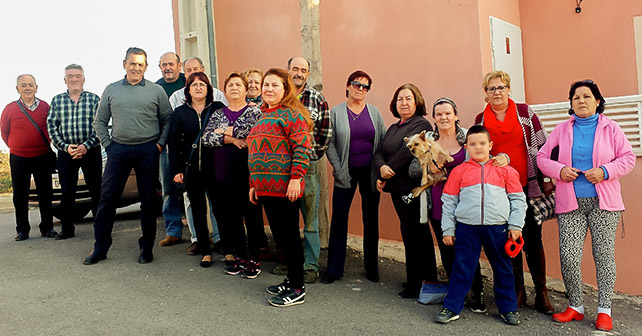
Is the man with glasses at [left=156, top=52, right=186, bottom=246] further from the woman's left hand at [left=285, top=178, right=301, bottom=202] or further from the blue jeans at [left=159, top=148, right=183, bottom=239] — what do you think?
the woman's left hand at [left=285, top=178, right=301, bottom=202]

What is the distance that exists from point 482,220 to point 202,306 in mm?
2278

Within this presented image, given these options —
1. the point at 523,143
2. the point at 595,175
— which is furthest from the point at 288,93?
the point at 595,175

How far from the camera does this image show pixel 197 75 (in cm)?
505

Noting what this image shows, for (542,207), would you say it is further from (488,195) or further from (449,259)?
(449,259)

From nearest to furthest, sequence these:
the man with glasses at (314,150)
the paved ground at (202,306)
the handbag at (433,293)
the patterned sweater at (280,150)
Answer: the paved ground at (202,306)
the patterned sweater at (280,150)
the handbag at (433,293)
the man with glasses at (314,150)

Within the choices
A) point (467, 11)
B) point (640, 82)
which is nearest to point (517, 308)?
point (467, 11)

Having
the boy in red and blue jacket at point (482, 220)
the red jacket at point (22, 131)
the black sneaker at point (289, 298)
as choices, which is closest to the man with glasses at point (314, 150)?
the black sneaker at point (289, 298)

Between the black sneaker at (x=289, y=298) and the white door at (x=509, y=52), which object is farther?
the white door at (x=509, y=52)

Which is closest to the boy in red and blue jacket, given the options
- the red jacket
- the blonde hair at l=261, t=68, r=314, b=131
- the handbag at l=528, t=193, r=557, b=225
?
the handbag at l=528, t=193, r=557, b=225

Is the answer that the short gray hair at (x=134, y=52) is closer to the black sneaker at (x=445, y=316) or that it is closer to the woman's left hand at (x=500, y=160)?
the woman's left hand at (x=500, y=160)

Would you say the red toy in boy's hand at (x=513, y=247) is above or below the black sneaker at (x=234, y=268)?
above

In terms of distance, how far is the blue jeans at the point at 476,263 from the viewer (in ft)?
12.5

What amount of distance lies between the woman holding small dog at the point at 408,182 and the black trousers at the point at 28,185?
181 inches

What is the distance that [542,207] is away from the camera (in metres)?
4.05
